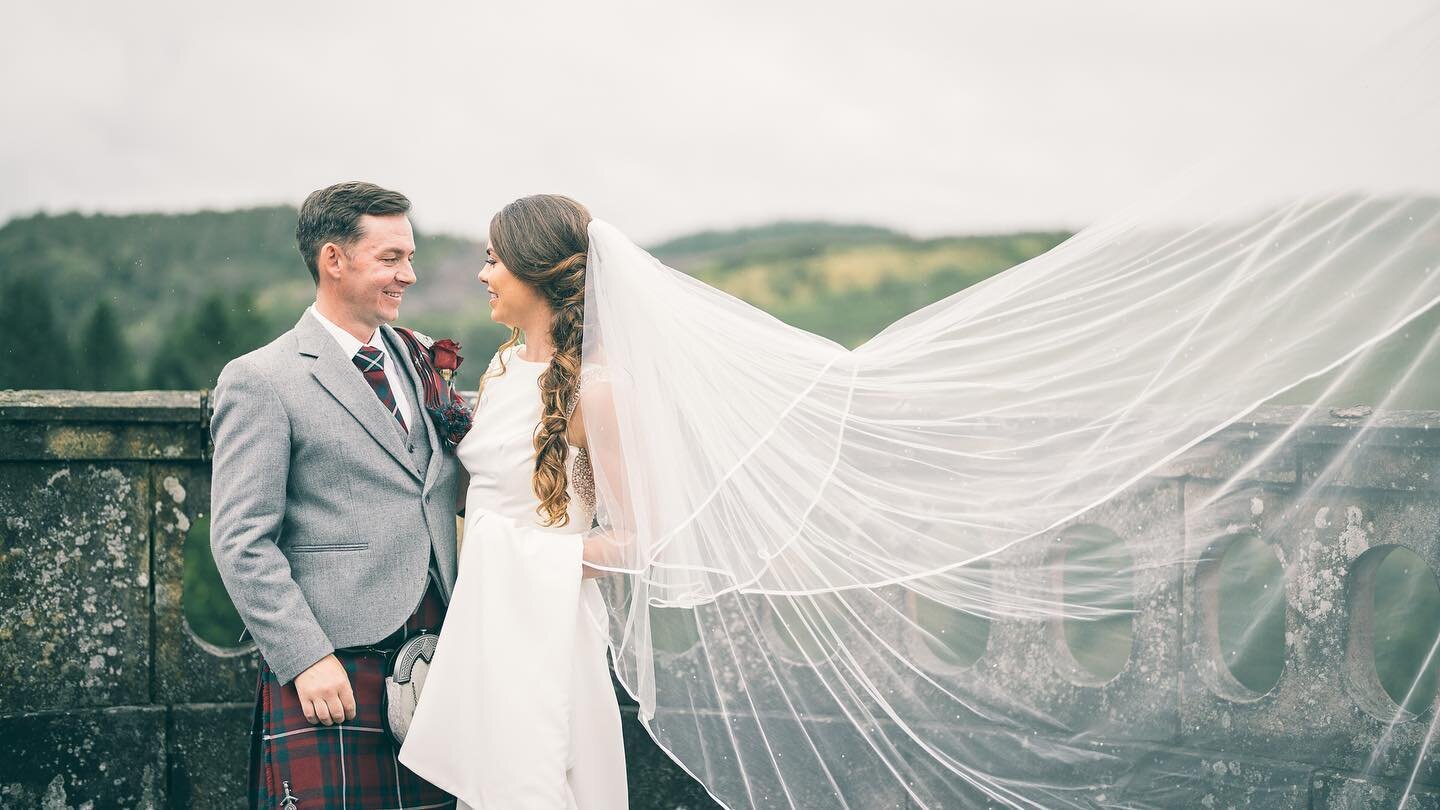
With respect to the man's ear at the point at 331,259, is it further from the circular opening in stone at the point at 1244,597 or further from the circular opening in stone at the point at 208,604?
the circular opening in stone at the point at 208,604

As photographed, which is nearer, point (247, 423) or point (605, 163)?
point (247, 423)

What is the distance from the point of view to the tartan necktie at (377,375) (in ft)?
8.53

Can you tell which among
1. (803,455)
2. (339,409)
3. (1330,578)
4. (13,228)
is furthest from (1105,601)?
(13,228)

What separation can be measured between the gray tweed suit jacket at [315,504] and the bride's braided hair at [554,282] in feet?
0.89

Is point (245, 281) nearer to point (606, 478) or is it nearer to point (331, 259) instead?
point (331, 259)

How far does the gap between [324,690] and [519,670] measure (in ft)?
1.30

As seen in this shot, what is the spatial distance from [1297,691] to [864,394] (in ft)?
4.21

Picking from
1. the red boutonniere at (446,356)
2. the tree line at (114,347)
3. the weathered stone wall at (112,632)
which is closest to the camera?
the red boutonniere at (446,356)

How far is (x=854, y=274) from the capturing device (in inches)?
908

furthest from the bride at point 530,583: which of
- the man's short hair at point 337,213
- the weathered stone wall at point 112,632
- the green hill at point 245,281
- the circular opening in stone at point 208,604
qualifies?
the green hill at point 245,281

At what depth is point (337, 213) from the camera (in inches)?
100

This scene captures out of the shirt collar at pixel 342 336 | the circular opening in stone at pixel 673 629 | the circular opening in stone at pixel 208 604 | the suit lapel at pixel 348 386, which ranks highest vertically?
the shirt collar at pixel 342 336

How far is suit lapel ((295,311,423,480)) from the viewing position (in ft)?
8.19

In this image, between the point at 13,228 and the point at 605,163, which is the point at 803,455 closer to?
the point at 605,163
